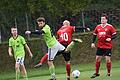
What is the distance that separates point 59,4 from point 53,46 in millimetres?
13270

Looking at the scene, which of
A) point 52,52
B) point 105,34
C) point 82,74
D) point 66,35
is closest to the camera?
point 52,52

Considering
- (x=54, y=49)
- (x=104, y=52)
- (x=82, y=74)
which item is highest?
(x=54, y=49)

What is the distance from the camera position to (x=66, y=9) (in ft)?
104

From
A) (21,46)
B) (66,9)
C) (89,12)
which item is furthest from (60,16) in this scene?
(21,46)

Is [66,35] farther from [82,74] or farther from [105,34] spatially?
[82,74]

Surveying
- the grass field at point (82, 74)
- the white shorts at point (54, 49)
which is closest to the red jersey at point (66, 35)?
the white shorts at point (54, 49)

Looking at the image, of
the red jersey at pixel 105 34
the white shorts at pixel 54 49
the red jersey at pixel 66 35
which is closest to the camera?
the white shorts at pixel 54 49

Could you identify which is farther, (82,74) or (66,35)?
(82,74)

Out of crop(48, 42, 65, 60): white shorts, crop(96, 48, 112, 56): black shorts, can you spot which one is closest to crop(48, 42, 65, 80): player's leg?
crop(48, 42, 65, 60): white shorts

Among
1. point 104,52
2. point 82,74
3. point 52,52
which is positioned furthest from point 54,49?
point 82,74

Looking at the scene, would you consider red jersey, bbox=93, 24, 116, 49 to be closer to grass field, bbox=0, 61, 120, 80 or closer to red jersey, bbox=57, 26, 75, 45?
red jersey, bbox=57, 26, 75, 45

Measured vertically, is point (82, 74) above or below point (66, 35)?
below

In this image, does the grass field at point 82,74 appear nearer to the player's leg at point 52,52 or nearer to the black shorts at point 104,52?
the black shorts at point 104,52

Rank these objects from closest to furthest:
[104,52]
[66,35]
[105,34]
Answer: [105,34] < [104,52] < [66,35]
